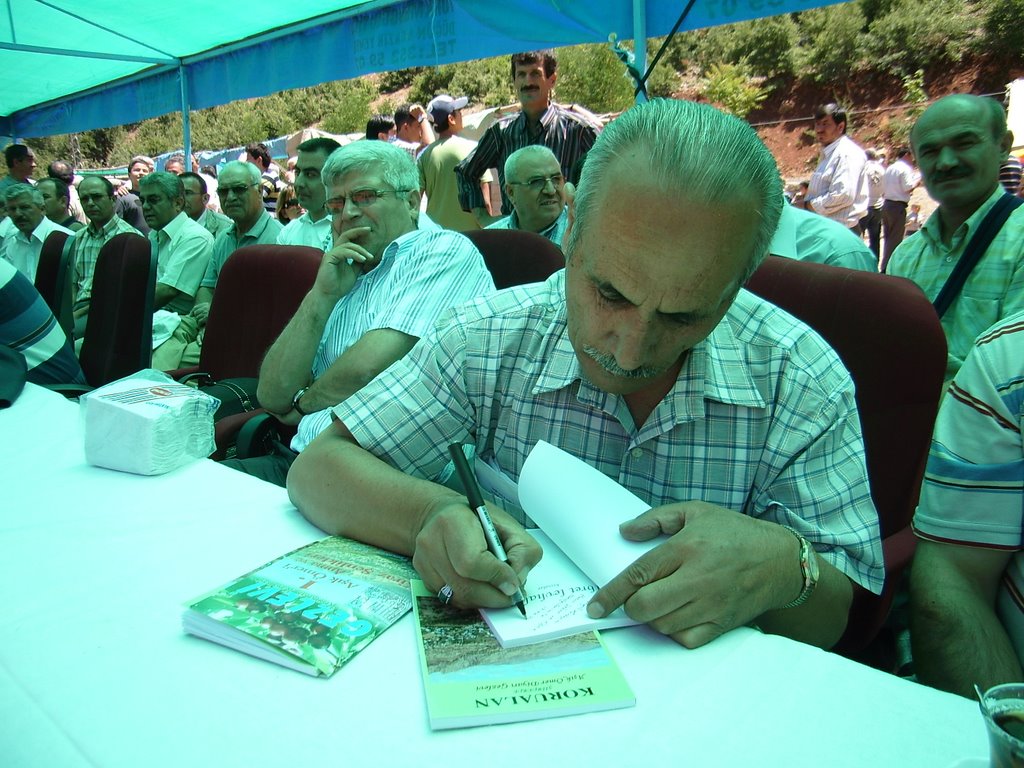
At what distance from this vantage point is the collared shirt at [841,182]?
21.5 ft

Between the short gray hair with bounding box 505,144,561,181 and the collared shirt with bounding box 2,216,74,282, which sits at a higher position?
the short gray hair with bounding box 505,144,561,181

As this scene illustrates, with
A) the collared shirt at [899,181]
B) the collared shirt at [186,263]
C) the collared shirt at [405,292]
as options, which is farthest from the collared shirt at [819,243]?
the collared shirt at [899,181]

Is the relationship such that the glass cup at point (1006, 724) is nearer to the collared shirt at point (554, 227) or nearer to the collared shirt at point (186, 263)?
the collared shirt at point (554, 227)

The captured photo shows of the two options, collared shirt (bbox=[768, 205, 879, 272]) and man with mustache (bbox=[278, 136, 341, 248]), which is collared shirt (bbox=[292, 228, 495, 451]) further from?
man with mustache (bbox=[278, 136, 341, 248])

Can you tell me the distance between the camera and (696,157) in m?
0.94

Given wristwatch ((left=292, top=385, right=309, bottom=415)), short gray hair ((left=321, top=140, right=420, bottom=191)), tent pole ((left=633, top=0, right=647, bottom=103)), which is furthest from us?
tent pole ((left=633, top=0, right=647, bottom=103))

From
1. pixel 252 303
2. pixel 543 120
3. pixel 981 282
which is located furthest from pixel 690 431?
pixel 543 120

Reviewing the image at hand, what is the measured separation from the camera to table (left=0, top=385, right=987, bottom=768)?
2.24ft

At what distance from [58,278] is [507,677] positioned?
4.34m

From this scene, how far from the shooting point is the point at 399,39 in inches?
197

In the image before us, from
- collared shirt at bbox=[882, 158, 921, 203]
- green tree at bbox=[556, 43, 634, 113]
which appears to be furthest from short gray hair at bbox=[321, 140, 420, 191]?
green tree at bbox=[556, 43, 634, 113]

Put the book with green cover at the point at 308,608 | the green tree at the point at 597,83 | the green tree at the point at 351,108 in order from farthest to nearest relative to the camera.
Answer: the green tree at the point at 351,108
the green tree at the point at 597,83
the book with green cover at the point at 308,608

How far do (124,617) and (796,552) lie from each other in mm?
891

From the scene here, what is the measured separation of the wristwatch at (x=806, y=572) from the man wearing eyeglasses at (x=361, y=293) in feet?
4.27
